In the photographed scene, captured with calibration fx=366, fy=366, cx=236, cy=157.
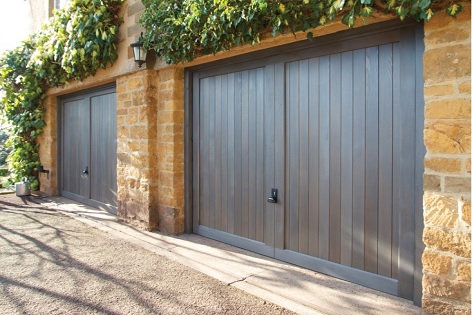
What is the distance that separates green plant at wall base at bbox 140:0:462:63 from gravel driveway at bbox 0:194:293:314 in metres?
2.14

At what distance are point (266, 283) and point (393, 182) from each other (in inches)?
51.3

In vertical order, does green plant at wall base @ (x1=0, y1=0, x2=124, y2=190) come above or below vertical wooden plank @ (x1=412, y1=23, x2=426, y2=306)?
above

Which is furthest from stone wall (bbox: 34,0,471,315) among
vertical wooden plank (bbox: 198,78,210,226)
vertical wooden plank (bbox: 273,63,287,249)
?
vertical wooden plank (bbox: 273,63,287,249)

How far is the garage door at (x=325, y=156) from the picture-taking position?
108 inches

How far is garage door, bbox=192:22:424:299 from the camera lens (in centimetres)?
Result: 275

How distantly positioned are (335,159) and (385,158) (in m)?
0.44

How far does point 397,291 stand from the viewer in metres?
2.79

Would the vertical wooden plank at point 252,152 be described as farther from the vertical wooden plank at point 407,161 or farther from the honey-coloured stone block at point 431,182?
the honey-coloured stone block at point 431,182

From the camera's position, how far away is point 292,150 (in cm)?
348

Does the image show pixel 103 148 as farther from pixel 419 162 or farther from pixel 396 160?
pixel 419 162

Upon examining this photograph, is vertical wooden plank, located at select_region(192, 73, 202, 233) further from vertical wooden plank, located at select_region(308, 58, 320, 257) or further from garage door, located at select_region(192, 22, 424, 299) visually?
vertical wooden plank, located at select_region(308, 58, 320, 257)

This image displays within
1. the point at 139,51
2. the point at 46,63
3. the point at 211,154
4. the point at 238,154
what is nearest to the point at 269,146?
the point at 238,154

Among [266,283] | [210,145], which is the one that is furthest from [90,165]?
[266,283]

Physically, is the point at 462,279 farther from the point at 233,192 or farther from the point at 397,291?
the point at 233,192
